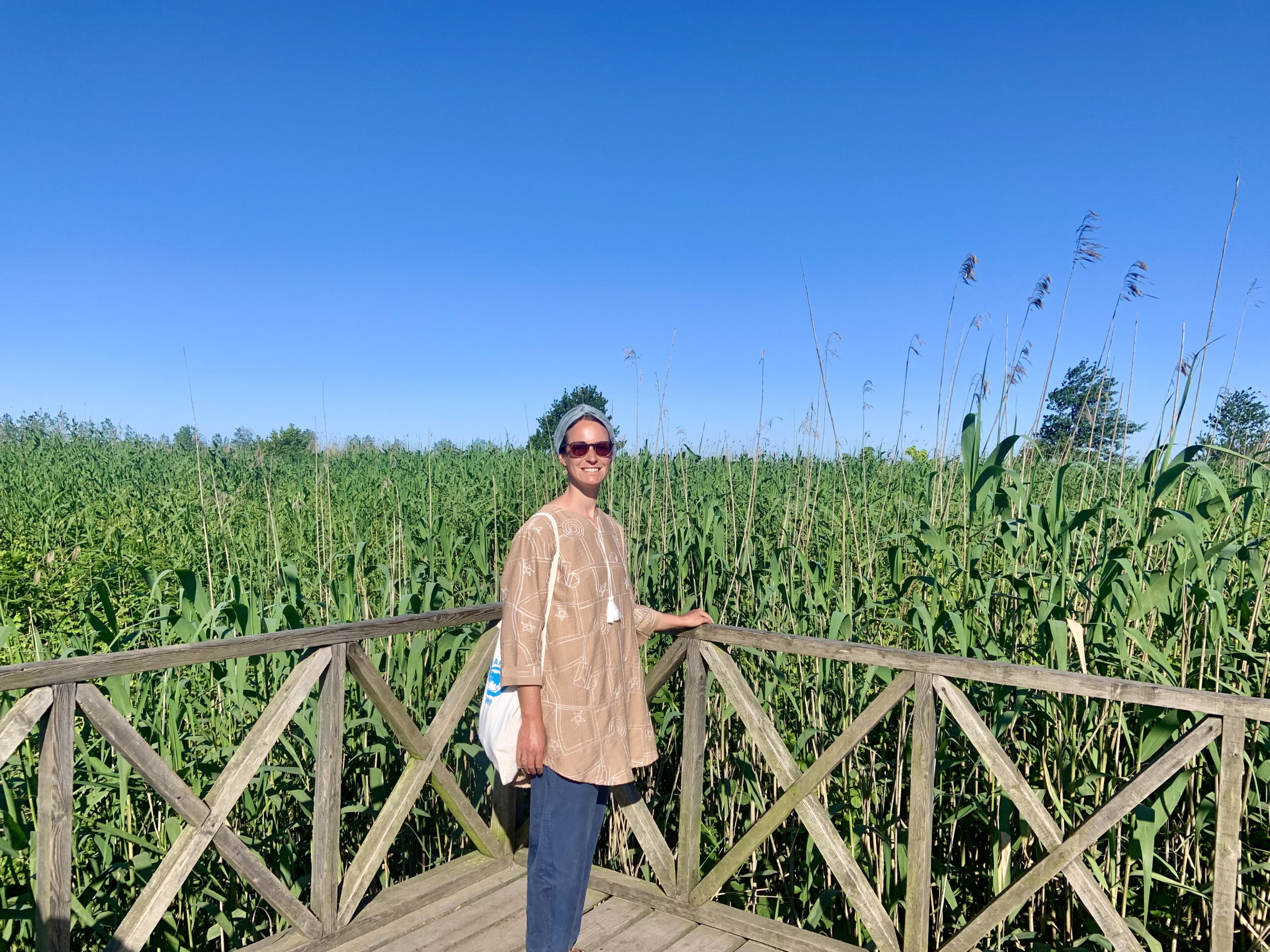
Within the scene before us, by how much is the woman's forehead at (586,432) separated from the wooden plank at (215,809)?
869mm

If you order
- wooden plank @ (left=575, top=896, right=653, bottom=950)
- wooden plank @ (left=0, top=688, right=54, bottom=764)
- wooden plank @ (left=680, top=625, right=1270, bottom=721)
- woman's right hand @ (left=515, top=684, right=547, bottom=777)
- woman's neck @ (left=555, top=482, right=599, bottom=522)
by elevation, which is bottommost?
wooden plank @ (left=575, top=896, right=653, bottom=950)

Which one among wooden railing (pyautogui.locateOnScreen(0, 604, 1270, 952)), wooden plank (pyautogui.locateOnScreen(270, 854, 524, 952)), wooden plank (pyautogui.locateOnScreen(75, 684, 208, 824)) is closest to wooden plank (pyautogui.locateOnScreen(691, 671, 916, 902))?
wooden railing (pyautogui.locateOnScreen(0, 604, 1270, 952))

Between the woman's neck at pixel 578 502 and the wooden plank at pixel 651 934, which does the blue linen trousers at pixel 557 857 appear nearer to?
the wooden plank at pixel 651 934

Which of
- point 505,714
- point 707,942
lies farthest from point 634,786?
point 505,714

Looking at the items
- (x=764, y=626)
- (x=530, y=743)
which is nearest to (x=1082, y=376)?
(x=764, y=626)

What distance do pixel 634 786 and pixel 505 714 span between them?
85 centimetres

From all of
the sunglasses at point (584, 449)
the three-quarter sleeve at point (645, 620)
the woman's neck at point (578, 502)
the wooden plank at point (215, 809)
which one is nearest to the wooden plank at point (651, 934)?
the three-quarter sleeve at point (645, 620)

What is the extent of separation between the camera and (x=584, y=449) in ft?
6.53

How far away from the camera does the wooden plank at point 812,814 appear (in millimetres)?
2139

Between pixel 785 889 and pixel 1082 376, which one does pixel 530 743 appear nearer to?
pixel 785 889

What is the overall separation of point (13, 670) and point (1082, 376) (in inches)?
120

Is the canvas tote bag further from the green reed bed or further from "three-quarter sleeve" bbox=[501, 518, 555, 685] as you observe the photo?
the green reed bed

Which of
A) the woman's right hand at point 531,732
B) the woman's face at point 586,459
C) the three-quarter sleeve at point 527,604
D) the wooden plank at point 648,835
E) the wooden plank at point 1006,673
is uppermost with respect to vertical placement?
the woman's face at point 586,459

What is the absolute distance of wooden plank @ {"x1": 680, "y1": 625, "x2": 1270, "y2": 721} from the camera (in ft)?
5.37
